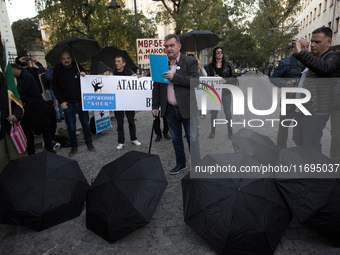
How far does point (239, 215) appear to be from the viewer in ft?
7.13

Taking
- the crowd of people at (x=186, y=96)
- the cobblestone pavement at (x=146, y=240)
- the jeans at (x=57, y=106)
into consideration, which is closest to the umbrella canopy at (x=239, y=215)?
the cobblestone pavement at (x=146, y=240)

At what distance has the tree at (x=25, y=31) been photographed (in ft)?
177

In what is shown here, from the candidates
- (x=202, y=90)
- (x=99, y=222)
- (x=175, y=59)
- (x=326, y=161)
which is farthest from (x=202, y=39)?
(x=99, y=222)

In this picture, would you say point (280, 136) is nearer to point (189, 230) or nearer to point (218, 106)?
point (218, 106)

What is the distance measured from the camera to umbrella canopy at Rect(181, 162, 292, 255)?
2141 mm

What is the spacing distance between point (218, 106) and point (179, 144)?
207cm

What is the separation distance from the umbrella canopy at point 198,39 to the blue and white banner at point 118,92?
2086mm

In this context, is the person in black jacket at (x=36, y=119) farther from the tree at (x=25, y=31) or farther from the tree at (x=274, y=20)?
the tree at (x=25, y=31)

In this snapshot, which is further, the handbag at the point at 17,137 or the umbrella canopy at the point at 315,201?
the handbag at the point at 17,137

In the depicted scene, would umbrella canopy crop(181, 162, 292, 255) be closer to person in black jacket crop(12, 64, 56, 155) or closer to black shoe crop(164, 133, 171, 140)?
person in black jacket crop(12, 64, 56, 155)

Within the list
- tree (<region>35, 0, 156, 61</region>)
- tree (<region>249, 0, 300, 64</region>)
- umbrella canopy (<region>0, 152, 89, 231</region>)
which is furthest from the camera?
tree (<region>249, 0, 300, 64</region>)

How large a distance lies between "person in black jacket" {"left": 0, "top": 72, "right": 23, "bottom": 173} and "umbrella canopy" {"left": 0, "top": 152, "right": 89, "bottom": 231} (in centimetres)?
81

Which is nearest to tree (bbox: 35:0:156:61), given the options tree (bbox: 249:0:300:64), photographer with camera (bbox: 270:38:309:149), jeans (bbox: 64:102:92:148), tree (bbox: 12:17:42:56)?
jeans (bbox: 64:102:92:148)

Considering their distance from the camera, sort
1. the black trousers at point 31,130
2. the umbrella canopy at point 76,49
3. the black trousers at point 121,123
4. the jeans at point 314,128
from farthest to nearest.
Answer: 1. the black trousers at point 121,123
2. the umbrella canopy at point 76,49
3. the black trousers at point 31,130
4. the jeans at point 314,128
